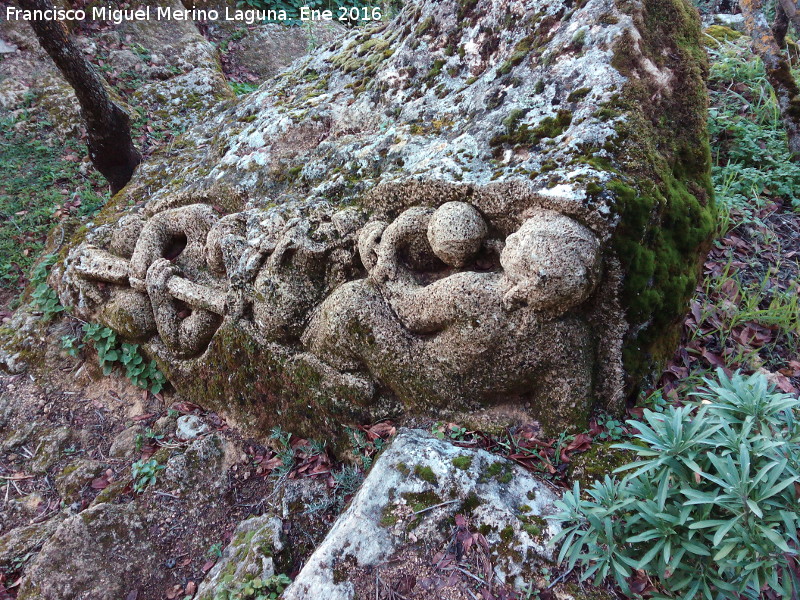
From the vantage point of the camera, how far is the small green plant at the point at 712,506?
5.10 feet

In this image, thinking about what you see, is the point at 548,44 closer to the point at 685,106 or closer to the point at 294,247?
the point at 685,106

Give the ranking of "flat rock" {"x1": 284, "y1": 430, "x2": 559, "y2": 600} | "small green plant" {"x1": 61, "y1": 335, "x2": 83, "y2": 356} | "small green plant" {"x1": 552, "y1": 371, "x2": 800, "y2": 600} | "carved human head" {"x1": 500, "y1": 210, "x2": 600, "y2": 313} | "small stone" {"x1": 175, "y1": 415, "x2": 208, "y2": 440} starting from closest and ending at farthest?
"small green plant" {"x1": 552, "y1": 371, "x2": 800, "y2": 600} < "flat rock" {"x1": 284, "y1": 430, "x2": 559, "y2": 600} < "carved human head" {"x1": 500, "y1": 210, "x2": 600, "y2": 313} < "small stone" {"x1": 175, "y1": 415, "x2": 208, "y2": 440} < "small green plant" {"x1": 61, "y1": 335, "x2": 83, "y2": 356}

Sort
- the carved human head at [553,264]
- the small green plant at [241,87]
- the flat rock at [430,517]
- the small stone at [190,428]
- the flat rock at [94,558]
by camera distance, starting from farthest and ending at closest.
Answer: the small green plant at [241,87]
the small stone at [190,428]
the flat rock at [94,558]
the carved human head at [553,264]
the flat rock at [430,517]

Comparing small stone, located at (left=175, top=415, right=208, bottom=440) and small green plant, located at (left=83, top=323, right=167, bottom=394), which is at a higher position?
small green plant, located at (left=83, top=323, right=167, bottom=394)

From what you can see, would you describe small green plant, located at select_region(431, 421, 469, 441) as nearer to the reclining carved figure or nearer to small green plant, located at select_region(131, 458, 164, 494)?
the reclining carved figure

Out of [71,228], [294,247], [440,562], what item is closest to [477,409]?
[440,562]

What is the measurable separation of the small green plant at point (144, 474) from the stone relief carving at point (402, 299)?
2.58 feet

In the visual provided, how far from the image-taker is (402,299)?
2.83 m

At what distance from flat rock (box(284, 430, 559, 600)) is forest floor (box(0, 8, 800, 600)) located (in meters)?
0.15

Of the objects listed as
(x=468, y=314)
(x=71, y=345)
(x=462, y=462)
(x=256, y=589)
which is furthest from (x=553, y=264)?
(x=71, y=345)

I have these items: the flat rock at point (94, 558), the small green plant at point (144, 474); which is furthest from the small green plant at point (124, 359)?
the flat rock at point (94, 558)

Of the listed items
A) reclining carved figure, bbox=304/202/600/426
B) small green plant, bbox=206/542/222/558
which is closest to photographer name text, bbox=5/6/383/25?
reclining carved figure, bbox=304/202/600/426

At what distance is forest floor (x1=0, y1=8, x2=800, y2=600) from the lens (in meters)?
2.82

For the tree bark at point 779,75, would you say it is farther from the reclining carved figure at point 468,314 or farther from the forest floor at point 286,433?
the reclining carved figure at point 468,314
